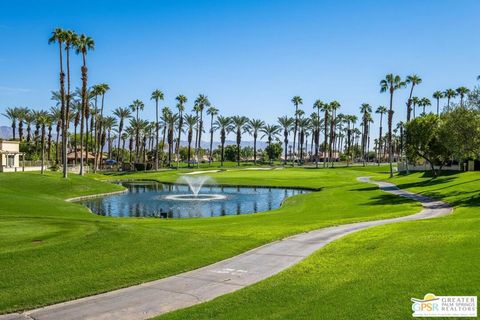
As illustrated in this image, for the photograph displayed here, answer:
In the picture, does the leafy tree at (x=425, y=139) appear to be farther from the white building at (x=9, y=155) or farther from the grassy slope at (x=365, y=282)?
the white building at (x=9, y=155)

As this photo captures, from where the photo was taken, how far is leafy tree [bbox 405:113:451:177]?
217 ft

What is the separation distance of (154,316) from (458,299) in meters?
7.17

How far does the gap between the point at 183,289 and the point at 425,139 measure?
60.3 metres

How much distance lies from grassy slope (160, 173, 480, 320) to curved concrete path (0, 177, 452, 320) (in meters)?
0.81

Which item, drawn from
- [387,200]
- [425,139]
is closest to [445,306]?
[387,200]

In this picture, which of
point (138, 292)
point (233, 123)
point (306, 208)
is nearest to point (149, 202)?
point (306, 208)

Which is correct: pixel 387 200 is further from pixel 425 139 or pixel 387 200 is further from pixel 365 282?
pixel 365 282

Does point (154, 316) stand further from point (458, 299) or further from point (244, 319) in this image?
point (458, 299)

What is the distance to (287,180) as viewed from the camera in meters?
84.1

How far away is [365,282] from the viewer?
41.9 feet

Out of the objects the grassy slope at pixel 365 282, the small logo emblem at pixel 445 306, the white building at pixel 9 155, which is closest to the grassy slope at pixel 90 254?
the grassy slope at pixel 365 282

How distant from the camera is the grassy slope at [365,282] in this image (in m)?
10.9

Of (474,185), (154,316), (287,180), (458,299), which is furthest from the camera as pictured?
(287,180)

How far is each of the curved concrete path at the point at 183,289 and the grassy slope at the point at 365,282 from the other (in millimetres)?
812
